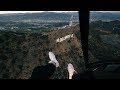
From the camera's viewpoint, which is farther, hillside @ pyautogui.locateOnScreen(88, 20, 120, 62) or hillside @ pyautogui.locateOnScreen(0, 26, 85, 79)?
hillside @ pyautogui.locateOnScreen(0, 26, 85, 79)

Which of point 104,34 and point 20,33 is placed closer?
point 104,34

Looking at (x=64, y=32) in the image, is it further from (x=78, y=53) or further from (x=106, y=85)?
(x=106, y=85)

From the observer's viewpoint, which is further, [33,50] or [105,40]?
[33,50]

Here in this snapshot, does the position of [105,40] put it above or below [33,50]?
above

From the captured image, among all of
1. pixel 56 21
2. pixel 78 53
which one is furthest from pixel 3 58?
pixel 56 21

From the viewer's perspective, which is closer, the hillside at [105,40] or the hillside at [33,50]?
the hillside at [105,40]
